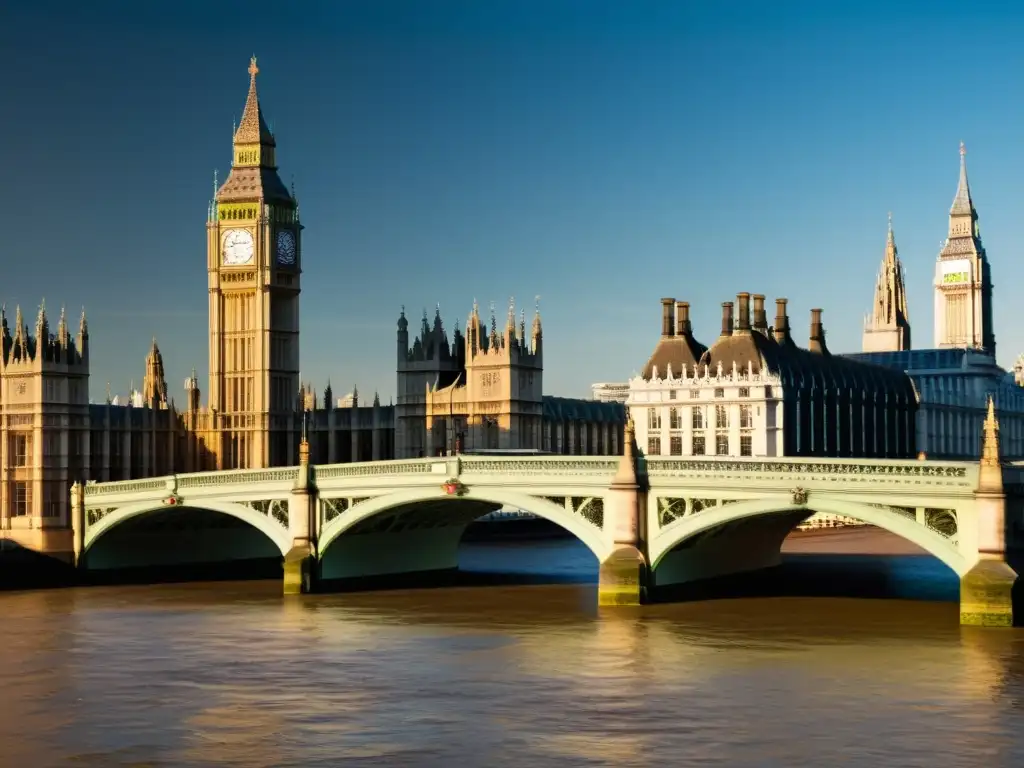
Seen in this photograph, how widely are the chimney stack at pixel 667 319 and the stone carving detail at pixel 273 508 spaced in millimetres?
55693

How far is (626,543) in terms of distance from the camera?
7294 cm

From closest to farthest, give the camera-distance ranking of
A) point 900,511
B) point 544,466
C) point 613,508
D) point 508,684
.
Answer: point 508,684
point 900,511
point 613,508
point 544,466

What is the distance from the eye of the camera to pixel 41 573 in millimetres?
95188

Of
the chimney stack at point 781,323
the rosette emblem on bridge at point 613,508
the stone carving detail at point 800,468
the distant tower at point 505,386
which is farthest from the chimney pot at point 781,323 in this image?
the stone carving detail at point 800,468

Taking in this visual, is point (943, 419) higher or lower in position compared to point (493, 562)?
higher

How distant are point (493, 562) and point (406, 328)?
1088 inches

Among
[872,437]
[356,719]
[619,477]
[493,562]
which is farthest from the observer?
[872,437]

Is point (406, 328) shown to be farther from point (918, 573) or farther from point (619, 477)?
point (619, 477)

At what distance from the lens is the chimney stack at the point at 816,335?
142250mm

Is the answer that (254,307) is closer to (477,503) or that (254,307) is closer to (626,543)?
(477,503)

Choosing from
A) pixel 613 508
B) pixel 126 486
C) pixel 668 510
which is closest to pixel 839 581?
pixel 668 510

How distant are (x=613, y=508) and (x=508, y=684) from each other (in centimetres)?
1768

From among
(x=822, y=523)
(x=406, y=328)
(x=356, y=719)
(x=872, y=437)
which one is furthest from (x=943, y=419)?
(x=356, y=719)

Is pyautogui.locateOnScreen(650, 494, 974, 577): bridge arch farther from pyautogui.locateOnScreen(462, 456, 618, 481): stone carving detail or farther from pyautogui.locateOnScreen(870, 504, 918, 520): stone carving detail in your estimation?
pyautogui.locateOnScreen(462, 456, 618, 481): stone carving detail
